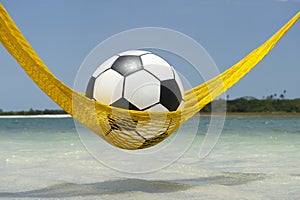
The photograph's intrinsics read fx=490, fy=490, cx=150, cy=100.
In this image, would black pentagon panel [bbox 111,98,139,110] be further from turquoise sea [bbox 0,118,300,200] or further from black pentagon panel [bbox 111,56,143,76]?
turquoise sea [bbox 0,118,300,200]

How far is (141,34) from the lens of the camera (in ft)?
10.7

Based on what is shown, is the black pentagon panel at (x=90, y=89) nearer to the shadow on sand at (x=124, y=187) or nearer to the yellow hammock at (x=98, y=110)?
the yellow hammock at (x=98, y=110)

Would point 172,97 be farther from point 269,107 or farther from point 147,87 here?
point 269,107

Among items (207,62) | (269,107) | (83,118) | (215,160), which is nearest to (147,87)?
(83,118)

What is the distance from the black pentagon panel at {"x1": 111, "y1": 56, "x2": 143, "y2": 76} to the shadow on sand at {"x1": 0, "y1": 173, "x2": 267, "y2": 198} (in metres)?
0.76

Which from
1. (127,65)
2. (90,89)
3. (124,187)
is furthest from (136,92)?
(124,187)

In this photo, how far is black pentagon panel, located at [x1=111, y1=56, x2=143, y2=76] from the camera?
2949 millimetres

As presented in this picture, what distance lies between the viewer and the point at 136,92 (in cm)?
289

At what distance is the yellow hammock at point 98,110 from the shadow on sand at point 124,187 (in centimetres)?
32

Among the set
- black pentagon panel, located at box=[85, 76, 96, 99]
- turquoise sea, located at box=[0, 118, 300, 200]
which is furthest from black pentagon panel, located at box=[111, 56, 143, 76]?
turquoise sea, located at box=[0, 118, 300, 200]

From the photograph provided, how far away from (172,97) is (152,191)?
62 cm

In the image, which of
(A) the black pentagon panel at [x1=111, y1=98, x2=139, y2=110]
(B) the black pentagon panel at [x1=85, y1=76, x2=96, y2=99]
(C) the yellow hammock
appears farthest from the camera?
(B) the black pentagon panel at [x1=85, y1=76, x2=96, y2=99]

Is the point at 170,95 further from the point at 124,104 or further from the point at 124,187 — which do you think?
the point at 124,187

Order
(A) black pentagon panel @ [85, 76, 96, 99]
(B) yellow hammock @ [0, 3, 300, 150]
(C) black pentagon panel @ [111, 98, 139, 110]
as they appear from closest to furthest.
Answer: (B) yellow hammock @ [0, 3, 300, 150] → (C) black pentagon panel @ [111, 98, 139, 110] → (A) black pentagon panel @ [85, 76, 96, 99]
